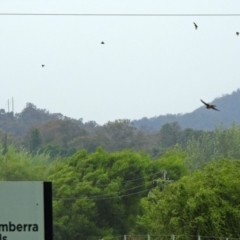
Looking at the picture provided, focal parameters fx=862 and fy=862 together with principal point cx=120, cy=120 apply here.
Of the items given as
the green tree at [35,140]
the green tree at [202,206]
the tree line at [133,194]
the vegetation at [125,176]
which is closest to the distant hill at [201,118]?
the vegetation at [125,176]

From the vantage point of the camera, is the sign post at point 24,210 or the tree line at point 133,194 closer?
the sign post at point 24,210

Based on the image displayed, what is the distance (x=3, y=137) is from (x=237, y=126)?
2834 cm

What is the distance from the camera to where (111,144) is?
342ft

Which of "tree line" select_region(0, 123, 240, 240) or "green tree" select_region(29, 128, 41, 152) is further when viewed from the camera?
"green tree" select_region(29, 128, 41, 152)

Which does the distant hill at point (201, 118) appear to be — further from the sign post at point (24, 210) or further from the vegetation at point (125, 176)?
the sign post at point (24, 210)

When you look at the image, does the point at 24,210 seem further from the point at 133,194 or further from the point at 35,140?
the point at 35,140

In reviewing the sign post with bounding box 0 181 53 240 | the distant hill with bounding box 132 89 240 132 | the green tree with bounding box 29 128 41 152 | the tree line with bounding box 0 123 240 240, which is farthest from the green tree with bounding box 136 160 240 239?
the distant hill with bounding box 132 89 240 132

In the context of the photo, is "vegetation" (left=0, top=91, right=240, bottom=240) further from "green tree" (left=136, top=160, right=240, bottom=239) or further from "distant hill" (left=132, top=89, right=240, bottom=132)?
"distant hill" (left=132, top=89, right=240, bottom=132)

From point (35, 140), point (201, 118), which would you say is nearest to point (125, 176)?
point (35, 140)

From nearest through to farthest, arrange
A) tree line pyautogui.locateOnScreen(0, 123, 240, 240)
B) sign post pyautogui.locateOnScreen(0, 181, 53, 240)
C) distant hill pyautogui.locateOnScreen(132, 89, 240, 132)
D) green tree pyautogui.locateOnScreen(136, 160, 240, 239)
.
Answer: sign post pyautogui.locateOnScreen(0, 181, 53, 240) < green tree pyautogui.locateOnScreen(136, 160, 240, 239) < tree line pyautogui.locateOnScreen(0, 123, 240, 240) < distant hill pyautogui.locateOnScreen(132, 89, 240, 132)

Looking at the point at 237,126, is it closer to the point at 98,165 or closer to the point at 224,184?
the point at 98,165

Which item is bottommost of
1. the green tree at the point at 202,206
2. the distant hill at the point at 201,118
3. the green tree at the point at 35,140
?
the green tree at the point at 202,206

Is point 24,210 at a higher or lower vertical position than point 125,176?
lower

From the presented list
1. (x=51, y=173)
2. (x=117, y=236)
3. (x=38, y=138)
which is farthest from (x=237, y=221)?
(x=38, y=138)
